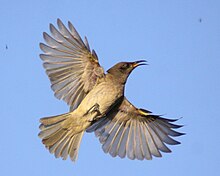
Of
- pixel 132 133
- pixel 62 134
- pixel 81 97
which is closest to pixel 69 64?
pixel 81 97

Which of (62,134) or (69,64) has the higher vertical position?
(69,64)

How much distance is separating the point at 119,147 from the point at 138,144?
42 cm

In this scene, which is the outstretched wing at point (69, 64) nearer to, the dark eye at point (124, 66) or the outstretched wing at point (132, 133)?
the dark eye at point (124, 66)

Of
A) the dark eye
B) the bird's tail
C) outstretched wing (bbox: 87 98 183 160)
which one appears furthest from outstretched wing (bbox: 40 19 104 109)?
outstretched wing (bbox: 87 98 183 160)

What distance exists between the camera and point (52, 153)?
1498 cm

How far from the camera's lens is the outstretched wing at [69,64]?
47.6ft

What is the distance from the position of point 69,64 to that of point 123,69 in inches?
44.2

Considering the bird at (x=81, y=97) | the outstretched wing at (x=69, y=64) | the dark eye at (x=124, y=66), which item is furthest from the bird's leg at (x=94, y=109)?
the dark eye at (x=124, y=66)

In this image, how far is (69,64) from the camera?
14.8 meters

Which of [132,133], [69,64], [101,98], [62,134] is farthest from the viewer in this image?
[132,133]

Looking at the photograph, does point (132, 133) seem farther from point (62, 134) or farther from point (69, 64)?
point (69, 64)

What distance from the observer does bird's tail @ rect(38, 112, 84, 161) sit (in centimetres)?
1470

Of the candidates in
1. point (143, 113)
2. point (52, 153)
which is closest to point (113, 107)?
point (143, 113)

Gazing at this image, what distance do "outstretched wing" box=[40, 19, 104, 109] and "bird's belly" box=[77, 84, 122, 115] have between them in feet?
0.99
